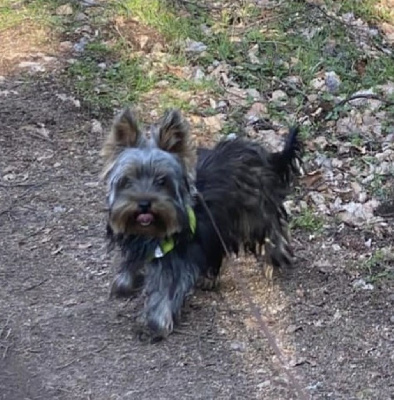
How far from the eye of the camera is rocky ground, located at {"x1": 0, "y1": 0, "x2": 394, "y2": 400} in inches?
197

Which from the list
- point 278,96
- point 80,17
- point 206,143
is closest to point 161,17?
point 80,17

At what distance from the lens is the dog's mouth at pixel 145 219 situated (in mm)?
4988

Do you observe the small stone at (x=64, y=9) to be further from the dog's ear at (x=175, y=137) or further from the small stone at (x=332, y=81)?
the dog's ear at (x=175, y=137)

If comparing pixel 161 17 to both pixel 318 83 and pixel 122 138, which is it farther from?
pixel 122 138

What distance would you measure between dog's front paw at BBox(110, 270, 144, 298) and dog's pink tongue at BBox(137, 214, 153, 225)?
0.50 meters

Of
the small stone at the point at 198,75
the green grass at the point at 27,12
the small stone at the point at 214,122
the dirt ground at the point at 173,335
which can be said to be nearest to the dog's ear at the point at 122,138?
the dirt ground at the point at 173,335

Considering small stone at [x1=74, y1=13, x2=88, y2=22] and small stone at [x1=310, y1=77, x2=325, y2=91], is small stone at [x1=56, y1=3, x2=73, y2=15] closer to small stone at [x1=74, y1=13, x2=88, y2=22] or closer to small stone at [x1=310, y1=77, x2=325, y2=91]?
small stone at [x1=74, y1=13, x2=88, y2=22]

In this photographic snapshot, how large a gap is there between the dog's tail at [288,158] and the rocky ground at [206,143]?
53cm

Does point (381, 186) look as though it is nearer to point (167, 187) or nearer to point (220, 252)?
point (220, 252)

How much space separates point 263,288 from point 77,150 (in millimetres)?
2355

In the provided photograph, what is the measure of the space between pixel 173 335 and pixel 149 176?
0.85 metres

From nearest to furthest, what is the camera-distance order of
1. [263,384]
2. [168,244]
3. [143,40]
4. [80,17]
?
1. [263,384]
2. [168,244]
3. [143,40]
4. [80,17]

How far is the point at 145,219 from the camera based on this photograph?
16.4 feet

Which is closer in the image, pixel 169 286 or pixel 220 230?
pixel 169 286
